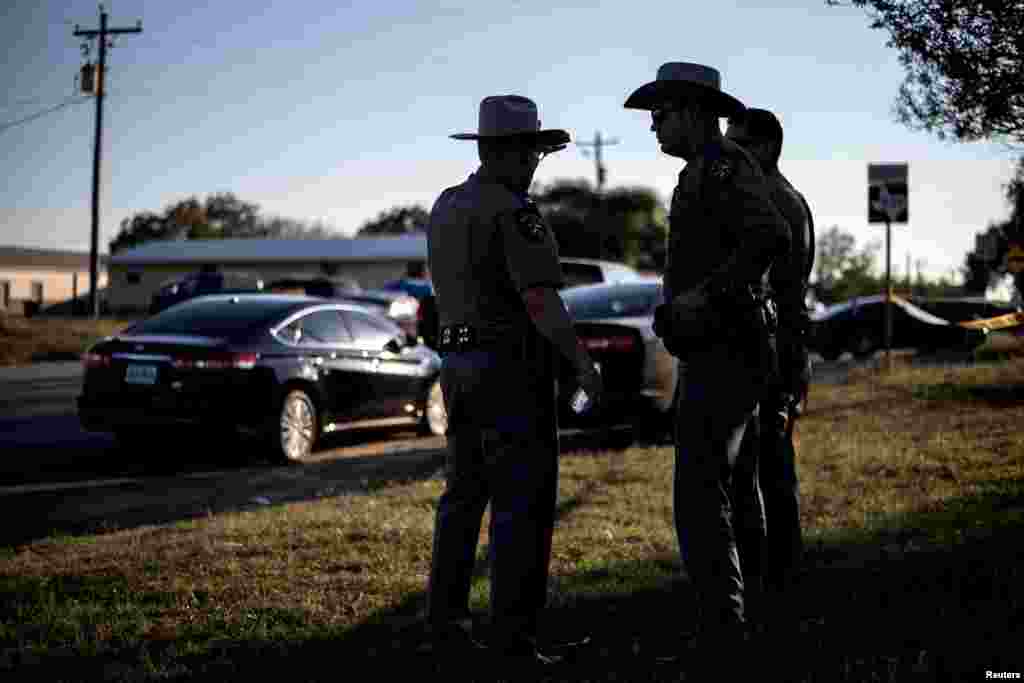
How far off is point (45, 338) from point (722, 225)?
27424 mm

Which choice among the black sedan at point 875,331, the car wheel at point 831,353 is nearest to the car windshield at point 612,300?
the black sedan at point 875,331

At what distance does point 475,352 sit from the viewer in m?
4.62

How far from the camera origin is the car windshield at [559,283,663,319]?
474 inches

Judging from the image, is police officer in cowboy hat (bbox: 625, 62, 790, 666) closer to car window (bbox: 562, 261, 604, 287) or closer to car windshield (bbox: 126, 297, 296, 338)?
car windshield (bbox: 126, 297, 296, 338)

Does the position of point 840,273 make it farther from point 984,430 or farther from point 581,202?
point 984,430

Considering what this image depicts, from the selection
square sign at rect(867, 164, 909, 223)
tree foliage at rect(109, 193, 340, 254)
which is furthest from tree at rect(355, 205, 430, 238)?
square sign at rect(867, 164, 909, 223)

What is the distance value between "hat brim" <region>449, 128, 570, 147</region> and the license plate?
21.3 feet

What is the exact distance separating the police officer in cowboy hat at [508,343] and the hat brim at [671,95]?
13.1 inches

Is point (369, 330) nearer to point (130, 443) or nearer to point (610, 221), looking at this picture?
point (130, 443)

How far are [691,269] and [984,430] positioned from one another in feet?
27.4

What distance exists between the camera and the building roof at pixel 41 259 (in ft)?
262

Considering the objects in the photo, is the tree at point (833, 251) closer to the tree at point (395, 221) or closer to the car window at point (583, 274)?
the tree at point (395, 221)

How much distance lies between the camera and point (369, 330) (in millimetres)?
12648

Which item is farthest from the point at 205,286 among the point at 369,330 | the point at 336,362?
the point at 336,362
